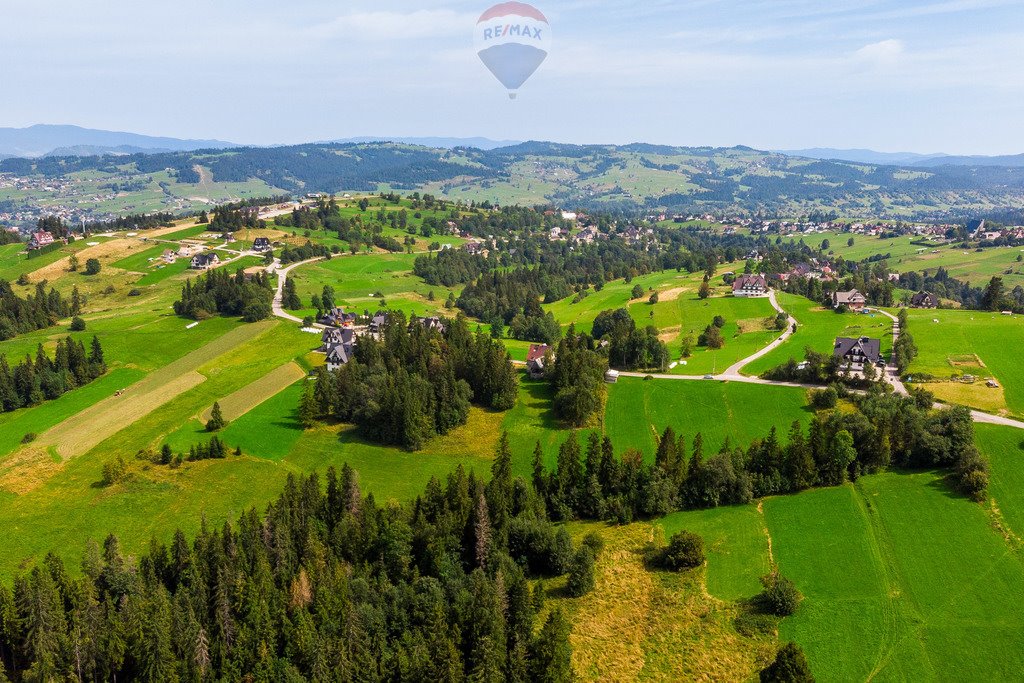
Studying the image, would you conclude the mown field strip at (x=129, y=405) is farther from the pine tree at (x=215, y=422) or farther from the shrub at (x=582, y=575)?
the shrub at (x=582, y=575)

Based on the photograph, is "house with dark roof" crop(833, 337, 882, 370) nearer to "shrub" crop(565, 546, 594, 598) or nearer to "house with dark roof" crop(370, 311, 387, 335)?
"shrub" crop(565, 546, 594, 598)

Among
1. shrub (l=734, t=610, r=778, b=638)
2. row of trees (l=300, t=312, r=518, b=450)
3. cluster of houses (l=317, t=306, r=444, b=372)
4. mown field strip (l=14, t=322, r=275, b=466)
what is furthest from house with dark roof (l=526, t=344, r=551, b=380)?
shrub (l=734, t=610, r=778, b=638)

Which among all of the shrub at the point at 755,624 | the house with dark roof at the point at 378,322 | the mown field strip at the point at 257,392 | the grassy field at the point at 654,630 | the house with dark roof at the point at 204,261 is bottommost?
the grassy field at the point at 654,630

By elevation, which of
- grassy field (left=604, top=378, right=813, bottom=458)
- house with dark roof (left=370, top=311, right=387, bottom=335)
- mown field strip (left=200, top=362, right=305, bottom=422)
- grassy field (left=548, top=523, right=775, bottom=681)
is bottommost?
grassy field (left=548, top=523, right=775, bottom=681)

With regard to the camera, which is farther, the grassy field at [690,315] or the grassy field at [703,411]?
the grassy field at [690,315]

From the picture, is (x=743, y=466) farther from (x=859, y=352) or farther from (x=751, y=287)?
(x=751, y=287)

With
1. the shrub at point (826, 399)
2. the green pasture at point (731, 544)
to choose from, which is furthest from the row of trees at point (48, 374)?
the shrub at point (826, 399)

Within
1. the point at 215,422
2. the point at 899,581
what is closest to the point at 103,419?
the point at 215,422
